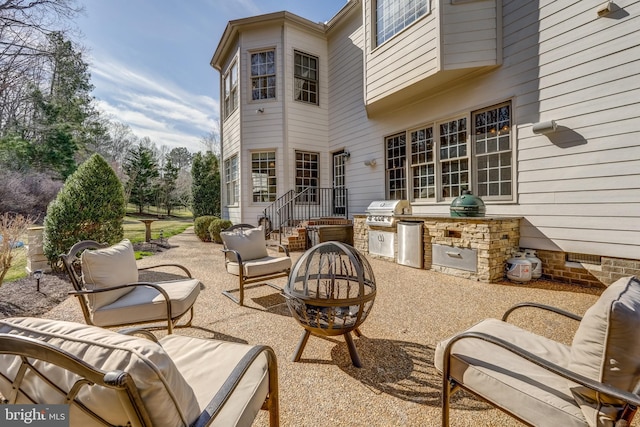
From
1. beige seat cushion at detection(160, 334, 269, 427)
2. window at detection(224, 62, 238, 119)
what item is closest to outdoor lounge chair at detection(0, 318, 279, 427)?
beige seat cushion at detection(160, 334, 269, 427)

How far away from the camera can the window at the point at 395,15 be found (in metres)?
6.24

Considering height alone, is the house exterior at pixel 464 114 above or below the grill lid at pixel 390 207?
above

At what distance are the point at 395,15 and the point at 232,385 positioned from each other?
8320 mm

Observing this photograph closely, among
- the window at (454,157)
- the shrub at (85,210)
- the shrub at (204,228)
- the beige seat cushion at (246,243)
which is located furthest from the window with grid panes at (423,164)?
the shrub at (204,228)

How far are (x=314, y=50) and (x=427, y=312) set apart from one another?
972 cm

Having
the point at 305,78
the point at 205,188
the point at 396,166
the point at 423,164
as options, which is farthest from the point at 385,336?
the point at 205,188

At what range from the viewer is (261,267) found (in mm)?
4176

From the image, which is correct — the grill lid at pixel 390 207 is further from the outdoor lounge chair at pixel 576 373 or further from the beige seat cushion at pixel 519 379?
the outdoor lounge chair at pixel 576 373

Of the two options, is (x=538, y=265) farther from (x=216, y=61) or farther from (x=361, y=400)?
(x=216, y=61)

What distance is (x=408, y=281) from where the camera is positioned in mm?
5195

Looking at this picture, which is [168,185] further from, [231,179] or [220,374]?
[220,374]

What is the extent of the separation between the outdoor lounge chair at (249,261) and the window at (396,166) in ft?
14.8

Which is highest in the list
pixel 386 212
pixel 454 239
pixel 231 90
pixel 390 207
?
pixel 231 90

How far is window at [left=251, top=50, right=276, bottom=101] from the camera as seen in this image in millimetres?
9695
